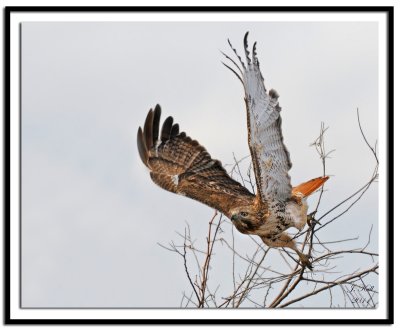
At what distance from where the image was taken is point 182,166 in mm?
4305

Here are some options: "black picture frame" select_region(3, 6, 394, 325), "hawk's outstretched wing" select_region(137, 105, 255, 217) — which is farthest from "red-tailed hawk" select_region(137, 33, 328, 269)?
"black picture frame" select_region(3, 6, 394, 325)

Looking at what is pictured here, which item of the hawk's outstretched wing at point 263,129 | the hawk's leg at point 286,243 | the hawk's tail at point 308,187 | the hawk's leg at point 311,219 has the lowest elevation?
the hawk's leg at point 286,243

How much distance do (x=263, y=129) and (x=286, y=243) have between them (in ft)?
2.48

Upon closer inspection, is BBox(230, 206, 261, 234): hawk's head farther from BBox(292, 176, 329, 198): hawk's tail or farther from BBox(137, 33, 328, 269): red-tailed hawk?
BBox(292, 176, 329, 198): hawk's tail

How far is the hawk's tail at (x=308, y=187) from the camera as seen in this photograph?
3748mm

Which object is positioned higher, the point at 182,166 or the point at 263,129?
the point at 263,129

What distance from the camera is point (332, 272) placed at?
11.9 ft

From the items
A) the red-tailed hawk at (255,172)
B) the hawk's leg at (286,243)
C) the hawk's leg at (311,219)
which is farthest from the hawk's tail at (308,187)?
the hawk's leg at (286,243)

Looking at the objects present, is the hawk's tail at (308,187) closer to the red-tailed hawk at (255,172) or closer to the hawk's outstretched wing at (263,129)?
the red-tailed hawk at (255,172)

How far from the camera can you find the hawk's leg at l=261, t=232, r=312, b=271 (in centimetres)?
378

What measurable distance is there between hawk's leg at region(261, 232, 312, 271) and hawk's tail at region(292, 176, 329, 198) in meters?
0.22
